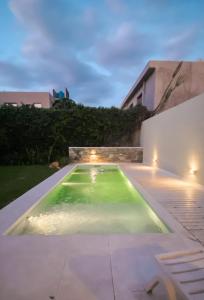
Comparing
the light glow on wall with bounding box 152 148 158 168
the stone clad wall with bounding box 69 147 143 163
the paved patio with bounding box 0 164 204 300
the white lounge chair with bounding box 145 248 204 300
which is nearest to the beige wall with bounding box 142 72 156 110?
the stone clad wall with bounding box 69 147 143 163

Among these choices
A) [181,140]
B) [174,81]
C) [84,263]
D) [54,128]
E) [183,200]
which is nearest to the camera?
[84,263]

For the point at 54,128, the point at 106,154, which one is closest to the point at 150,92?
the point at 106,154

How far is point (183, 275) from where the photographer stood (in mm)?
1982

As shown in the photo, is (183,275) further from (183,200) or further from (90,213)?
(183,200)

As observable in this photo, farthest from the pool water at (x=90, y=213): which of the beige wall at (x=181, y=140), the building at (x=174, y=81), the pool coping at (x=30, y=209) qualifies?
the building at (x=174, y=81)

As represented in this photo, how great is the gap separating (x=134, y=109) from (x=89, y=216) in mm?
11877

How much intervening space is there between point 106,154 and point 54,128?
350 cm

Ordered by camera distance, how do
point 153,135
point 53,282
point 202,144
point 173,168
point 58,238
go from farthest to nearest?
point 153,135 < point 173,168 < point 202,144 < point 58,238 < point 53,282

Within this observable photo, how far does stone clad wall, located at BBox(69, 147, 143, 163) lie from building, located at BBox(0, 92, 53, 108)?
1439 centimetres

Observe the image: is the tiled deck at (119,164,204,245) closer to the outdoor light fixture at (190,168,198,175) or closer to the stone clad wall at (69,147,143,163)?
the outdoor light fixture at (190,168,198,175)

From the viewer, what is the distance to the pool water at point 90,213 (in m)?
4.23

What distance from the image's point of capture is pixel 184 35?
19.6 meters

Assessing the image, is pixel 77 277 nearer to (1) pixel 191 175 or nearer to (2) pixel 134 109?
(1) pixel 191 175

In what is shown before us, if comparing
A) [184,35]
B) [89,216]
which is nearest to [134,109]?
[184,35]
